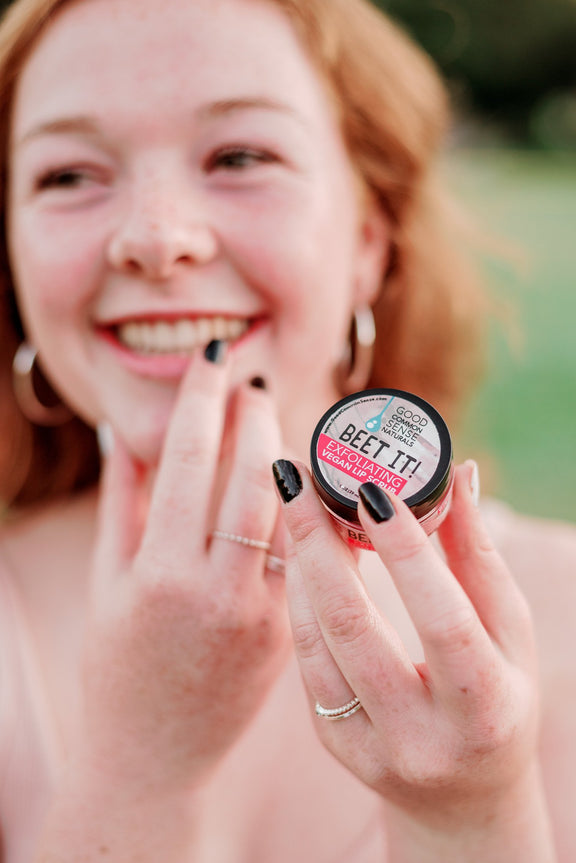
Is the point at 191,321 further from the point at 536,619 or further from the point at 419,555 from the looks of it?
the point at 536,619

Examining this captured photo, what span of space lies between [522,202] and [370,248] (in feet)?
13.2

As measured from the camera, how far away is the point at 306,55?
1.45 metres

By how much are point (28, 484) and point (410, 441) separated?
61.6 inches

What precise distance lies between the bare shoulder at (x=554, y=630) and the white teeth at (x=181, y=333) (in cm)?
84

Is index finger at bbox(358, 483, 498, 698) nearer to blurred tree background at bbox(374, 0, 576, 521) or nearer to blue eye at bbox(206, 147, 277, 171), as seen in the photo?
blue eye at bbox(206, 147, 277, 171)

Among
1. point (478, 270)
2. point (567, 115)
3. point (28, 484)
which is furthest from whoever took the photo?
point (567, 115)

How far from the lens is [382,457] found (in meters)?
0.84

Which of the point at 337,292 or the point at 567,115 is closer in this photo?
the point at 337,292

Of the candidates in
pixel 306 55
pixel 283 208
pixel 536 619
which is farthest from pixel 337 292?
pixel 536 619

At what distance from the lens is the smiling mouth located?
54.8 inches

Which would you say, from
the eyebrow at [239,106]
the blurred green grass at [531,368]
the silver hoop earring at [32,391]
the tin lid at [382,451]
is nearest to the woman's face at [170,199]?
the eyebrow at [239,106]

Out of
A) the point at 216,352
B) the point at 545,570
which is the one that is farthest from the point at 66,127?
the point at 545,570

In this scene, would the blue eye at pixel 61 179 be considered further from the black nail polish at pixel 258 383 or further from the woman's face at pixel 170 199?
the black nail polish at pixel 258 383

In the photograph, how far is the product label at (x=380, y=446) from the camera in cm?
82
